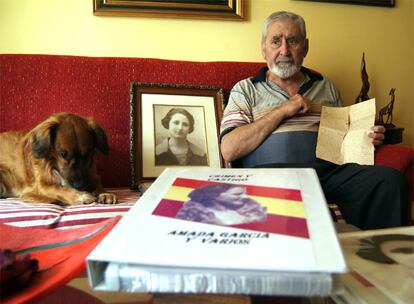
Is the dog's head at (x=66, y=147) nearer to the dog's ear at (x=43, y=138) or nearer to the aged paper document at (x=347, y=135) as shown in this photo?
the dog's ear at (x=43, y=138)

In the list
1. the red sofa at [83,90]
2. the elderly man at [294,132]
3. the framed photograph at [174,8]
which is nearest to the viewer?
the elderly man at [294,132]

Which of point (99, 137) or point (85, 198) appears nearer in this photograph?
point (85, 198)

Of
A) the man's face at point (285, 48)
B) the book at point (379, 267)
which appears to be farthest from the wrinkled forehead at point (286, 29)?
the book at point (379, 267)

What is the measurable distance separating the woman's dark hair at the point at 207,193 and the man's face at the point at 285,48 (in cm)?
108

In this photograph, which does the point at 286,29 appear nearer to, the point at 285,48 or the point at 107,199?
the point at 285,48

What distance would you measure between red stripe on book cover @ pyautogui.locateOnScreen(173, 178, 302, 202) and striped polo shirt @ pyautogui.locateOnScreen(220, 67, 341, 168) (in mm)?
817

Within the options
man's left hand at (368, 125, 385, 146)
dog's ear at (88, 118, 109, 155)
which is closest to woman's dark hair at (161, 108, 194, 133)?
dog's ear at (88, 118, 109, 155)

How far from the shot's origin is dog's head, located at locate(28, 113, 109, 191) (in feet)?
4.00

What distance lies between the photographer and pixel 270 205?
1.45 feet

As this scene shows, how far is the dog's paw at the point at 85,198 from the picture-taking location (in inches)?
46.8

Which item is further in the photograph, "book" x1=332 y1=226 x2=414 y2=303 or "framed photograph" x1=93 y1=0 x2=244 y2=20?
"framed photograph" x1=93 y1=0 x2=244 y2=20

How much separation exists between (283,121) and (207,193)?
36.9 inches

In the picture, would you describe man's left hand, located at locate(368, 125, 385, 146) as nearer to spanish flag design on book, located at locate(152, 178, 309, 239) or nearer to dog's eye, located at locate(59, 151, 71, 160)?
spanish flag design on book, located at locate(152, 178, 309, 239)

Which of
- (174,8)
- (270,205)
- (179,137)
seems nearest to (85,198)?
(179,137)
